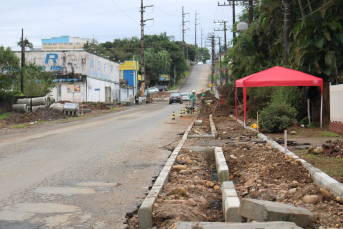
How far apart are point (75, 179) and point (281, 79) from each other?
10.2 metres

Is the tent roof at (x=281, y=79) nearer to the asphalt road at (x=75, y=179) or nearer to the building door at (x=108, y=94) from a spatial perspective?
the asphalt road at (x=75, y=179)

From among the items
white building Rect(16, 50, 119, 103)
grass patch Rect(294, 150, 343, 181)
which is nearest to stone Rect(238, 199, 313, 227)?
grass patch Rect(294, 150, 343, 181)

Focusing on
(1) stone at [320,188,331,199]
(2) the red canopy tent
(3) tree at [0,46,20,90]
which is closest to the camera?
(1) stone at [320,188,331,199]

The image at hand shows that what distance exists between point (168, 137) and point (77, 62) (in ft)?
108

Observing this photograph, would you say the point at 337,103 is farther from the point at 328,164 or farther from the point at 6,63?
the point at 6,63

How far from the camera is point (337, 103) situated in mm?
13438

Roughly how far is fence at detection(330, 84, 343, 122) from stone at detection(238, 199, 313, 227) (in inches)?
385

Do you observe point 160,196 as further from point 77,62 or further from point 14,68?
point 77,62

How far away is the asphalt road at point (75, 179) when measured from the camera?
16.7 ft

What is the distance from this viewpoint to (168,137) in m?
14.6

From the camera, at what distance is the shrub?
14.3 m

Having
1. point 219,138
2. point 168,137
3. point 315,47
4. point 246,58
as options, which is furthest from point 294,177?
point 246,58

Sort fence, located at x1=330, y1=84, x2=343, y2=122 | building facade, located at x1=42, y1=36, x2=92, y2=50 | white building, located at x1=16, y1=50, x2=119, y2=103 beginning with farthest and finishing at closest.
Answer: building facade, located at x1=42, y1=36, x2=92, y2=50
white building, located at x1=16, y1=50, x2=119, y2=103
fence, located at x1=330, y1=84, x2=343, y2=122

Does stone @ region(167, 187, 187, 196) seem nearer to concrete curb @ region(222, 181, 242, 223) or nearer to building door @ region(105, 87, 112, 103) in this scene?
concrete curb @ region(222, 181, 242, 223)
